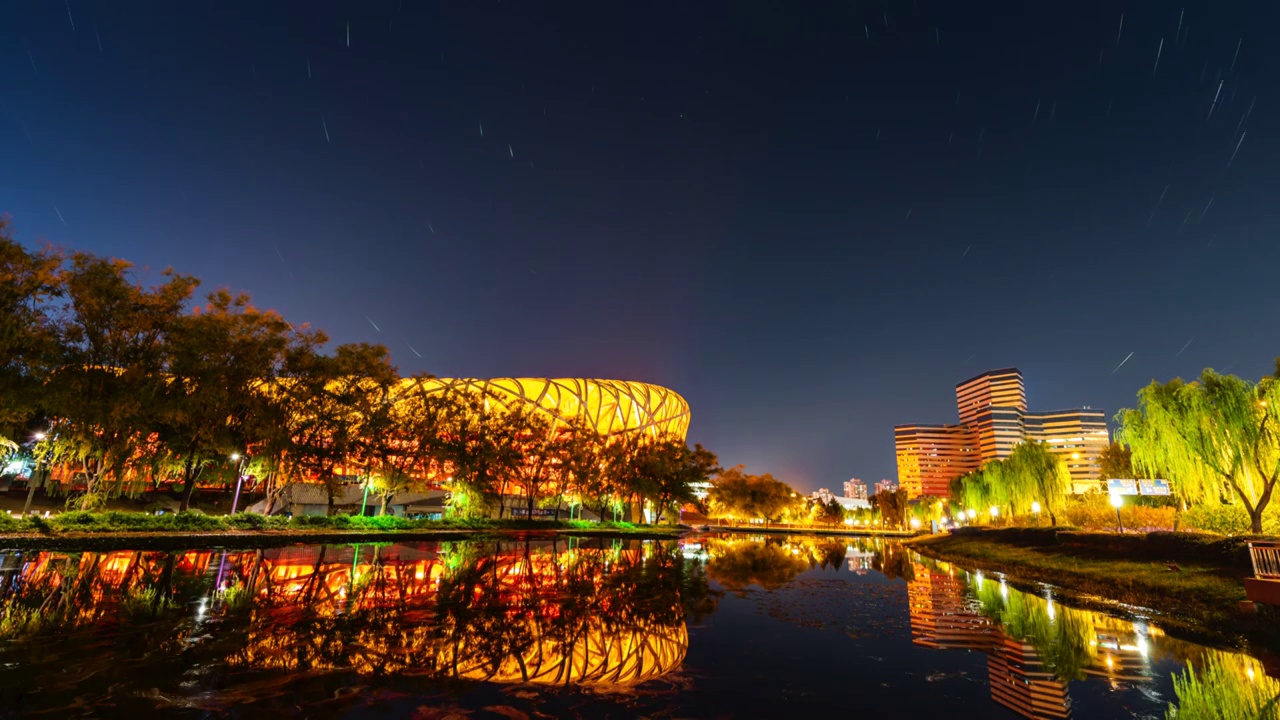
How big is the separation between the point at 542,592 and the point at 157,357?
92.2 ft

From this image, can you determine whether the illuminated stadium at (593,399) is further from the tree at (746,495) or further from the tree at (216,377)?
the tree at (216,377)

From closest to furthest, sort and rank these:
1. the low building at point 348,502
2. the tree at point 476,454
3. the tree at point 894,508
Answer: the tree at point 476,454, the low building at point 348,502, the tree at point 894,508

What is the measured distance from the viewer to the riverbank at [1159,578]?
43.3ft

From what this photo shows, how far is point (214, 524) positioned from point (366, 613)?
85.3 feet

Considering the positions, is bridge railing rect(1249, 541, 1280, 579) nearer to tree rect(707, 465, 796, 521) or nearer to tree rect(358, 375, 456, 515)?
tree rect(358, 375, 456, 515)

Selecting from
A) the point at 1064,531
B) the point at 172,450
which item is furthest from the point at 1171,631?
the point at 172,450

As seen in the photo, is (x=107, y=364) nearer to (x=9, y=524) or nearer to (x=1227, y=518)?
(x=9, y=524)

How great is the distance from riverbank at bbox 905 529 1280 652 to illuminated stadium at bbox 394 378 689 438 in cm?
6042

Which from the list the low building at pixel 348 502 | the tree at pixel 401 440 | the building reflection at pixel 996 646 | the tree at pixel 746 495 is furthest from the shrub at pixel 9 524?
the tree at pixel 746 495

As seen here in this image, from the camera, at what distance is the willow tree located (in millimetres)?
22312

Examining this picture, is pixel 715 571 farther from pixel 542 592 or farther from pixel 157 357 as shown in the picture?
pixel 157 357

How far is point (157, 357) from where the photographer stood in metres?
29.5

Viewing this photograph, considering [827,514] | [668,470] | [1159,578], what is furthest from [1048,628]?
[827,514]

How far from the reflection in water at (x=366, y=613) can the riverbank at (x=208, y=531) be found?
140 inches
